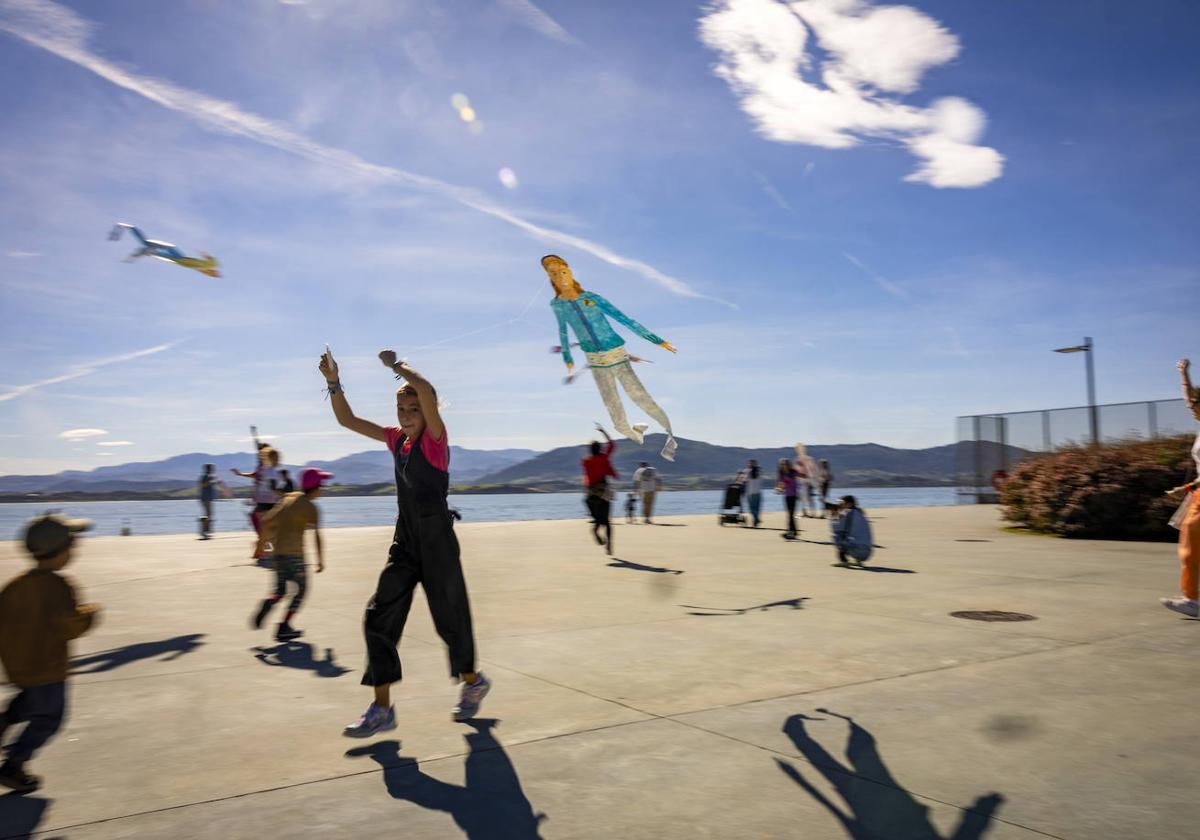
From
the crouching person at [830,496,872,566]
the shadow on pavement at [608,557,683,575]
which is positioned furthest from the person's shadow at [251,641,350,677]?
the crouching person at [830,496,872,566]

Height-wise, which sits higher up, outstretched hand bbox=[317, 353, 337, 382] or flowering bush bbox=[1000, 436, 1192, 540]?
outstretched hand bbox=[317, 353, 337, 382]

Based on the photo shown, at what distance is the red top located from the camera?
48.4 feet

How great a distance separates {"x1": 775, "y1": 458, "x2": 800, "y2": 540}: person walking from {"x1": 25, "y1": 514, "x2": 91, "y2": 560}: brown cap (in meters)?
15.6

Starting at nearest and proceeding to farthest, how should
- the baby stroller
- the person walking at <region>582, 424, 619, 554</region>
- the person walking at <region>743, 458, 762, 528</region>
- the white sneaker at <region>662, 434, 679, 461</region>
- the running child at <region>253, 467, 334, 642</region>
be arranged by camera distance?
the running child at <region>253, 467, 334, 642</region>, the person walking at <region>582, 424, 619, 554</region>, the white sneaker at <region>662, 434, 679, 461</region>, the person walking at <region>743, 458, 762, 528</region>, the baby stroller

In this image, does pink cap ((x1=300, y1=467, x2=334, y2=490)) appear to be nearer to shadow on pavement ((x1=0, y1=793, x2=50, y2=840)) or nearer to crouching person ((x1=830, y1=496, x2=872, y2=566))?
shadow on pavement ((x1=0, y1=793, x2=50, y2=840))

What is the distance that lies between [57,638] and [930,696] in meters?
4.49

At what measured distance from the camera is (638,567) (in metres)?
12.6

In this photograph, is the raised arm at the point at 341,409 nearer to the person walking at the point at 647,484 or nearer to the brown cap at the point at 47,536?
the brown cap at the point at 47,536

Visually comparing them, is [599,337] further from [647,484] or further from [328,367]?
[328,367]

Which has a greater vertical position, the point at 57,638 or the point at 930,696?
the point at 57,638

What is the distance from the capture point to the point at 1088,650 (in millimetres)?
6414

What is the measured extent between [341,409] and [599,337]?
1466 centimetres

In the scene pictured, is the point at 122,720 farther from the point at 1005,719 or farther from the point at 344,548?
the point at 344,548

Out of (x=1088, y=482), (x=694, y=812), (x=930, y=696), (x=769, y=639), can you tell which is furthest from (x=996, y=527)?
(x=694, y=812)
